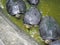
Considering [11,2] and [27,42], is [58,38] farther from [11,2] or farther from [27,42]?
[11,2]

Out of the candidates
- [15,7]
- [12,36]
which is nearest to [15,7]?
[15,7]

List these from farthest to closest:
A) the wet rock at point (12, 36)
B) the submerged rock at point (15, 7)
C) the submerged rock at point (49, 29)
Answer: the submerged rock at point (15, 7) → the submerged rock at point (49, 29) → the wet rock at point (12, 36)

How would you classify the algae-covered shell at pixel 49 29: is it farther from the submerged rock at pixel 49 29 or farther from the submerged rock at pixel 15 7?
the submerged rock at pixel 15 7

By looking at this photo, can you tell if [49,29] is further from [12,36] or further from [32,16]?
[12,36]

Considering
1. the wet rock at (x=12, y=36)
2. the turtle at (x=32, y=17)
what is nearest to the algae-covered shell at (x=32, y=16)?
the turtle at (x=32, y=17)

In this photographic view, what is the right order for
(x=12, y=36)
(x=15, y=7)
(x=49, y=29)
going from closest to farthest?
(x=12, y=36) → (x=49, y=29) → (x=15, y=7)

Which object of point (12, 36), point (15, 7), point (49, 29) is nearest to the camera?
point (12, 36)
